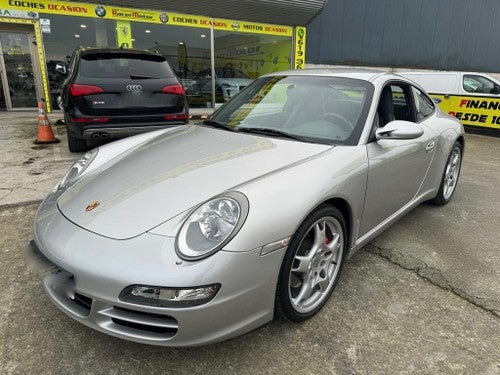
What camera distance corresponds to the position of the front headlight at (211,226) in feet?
5.65

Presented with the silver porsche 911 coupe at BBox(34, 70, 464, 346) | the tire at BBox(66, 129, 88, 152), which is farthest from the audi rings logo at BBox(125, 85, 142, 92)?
the silver porsche 911 coupe at BBox(34, 70, 464, 346)

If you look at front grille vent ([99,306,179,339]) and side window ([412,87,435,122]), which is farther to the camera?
side window ([412,87,435,122])

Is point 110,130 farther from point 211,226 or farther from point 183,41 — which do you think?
point 183,41

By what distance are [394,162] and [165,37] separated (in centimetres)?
940

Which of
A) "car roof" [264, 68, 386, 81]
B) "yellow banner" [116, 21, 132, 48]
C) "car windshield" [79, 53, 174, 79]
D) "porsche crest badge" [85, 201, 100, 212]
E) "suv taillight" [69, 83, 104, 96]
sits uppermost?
"yellow banner" [116, 21, 132, 48]

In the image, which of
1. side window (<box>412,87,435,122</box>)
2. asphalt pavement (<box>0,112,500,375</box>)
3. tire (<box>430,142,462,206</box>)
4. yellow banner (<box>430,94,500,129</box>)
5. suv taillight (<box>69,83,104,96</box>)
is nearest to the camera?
asphalt pavement (<box>0,112,500,375</box>)

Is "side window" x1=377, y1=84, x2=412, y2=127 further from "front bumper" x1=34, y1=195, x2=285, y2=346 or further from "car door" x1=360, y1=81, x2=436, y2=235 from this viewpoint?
"front bumper" x1=34, y1=195, x2=285, y2=346

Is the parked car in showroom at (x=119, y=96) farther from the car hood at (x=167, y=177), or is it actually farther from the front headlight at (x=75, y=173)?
the car hood at (x=167, y=177)

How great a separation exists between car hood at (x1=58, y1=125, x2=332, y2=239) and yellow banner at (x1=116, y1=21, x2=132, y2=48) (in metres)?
8.48

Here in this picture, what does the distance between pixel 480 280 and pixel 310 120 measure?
1640 mm

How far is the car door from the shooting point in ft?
8.60

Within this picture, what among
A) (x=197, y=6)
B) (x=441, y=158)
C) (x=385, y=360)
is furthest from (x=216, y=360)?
(x=197, y=6)

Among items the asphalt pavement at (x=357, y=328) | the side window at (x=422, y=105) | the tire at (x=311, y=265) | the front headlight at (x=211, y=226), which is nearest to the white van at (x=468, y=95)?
the side window at (x=422, y=105)

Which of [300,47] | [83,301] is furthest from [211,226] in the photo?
[300,47]
